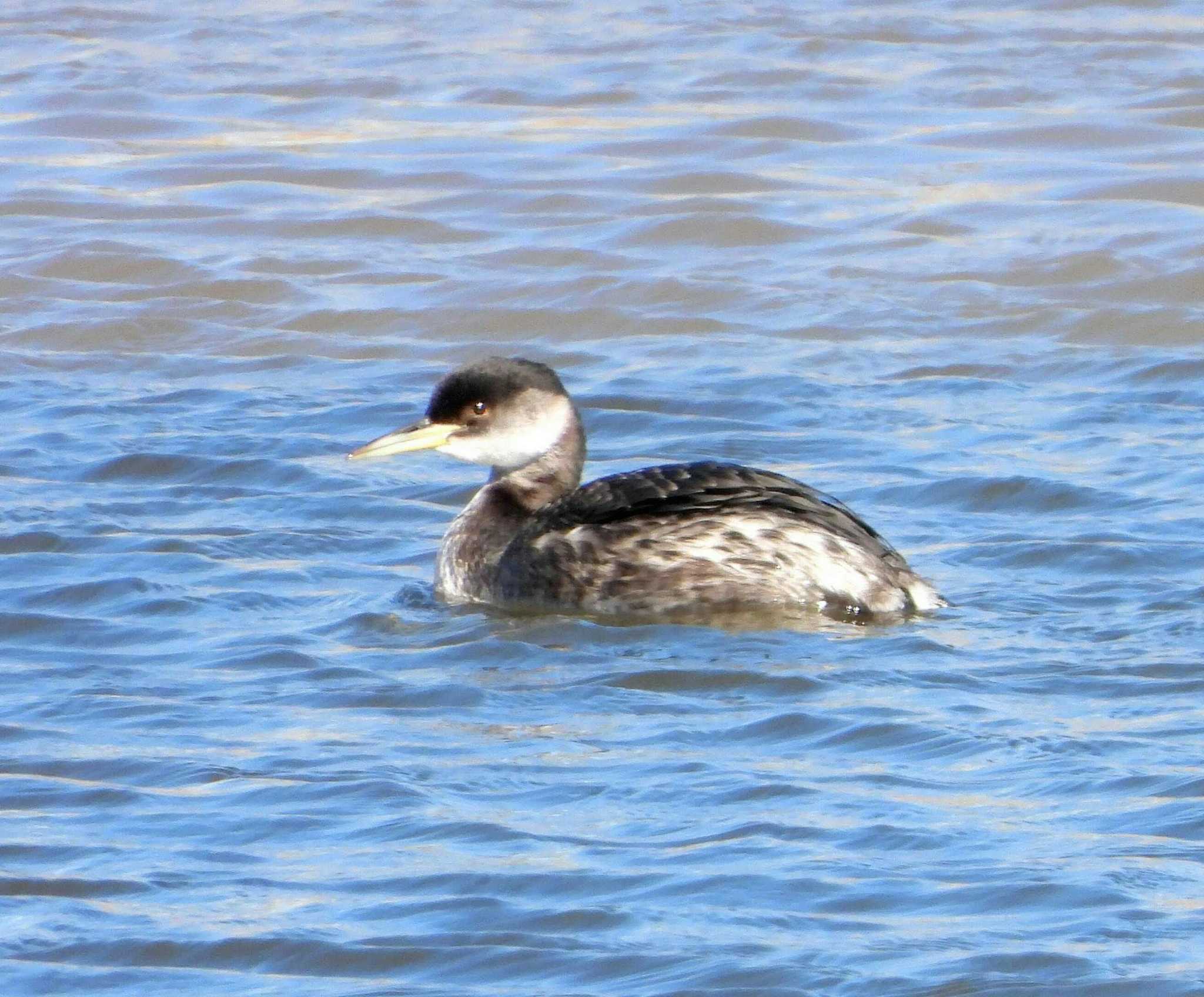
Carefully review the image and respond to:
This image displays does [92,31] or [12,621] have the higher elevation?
[92,31]

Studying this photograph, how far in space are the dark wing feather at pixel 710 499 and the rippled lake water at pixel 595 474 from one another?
35 centimetres

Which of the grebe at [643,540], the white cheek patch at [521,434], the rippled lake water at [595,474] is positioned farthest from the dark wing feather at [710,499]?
the white cheek patch at [521,434]

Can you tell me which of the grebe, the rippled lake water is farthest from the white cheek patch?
the rippled lake water

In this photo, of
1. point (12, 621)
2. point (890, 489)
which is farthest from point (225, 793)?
point (890, 489)

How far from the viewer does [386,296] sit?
12.3 meters

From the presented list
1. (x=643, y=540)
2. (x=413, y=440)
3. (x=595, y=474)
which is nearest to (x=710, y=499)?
(x=643, y=540)

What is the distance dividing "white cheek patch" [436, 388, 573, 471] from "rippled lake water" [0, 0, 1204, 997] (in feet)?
1.24

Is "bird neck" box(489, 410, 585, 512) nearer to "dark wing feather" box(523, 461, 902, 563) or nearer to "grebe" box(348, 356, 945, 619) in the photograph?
"grebe" box(348, 356, 945, 619)

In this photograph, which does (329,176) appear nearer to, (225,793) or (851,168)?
(851,168)

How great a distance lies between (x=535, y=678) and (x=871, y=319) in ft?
16.1

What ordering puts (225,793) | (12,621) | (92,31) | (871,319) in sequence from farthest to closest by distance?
(92,31)
(871,319)
(12,621)
(225,793)

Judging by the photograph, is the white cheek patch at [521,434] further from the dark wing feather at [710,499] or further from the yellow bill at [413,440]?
the dark wing feather at [710,499]

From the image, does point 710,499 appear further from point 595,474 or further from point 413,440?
point 595,474

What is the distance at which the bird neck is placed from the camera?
873 centimetres
